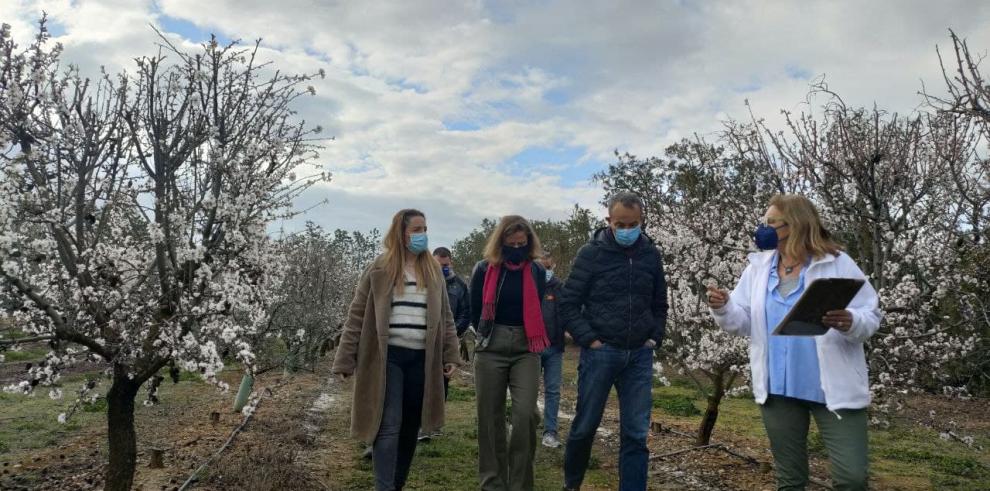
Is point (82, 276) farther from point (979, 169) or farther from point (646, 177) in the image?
point (646, 177)

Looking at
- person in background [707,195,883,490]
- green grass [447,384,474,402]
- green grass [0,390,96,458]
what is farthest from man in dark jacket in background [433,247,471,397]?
green grass [0,390,96,458]

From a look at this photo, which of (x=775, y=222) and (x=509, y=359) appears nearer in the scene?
(x=775, y=222)

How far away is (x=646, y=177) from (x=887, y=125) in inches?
852

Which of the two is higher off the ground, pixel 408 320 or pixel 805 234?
pixel 805 234

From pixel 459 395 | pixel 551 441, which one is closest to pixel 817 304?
pixel 551 441

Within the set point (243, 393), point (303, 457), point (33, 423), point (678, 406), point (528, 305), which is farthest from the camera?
point (678, 406)

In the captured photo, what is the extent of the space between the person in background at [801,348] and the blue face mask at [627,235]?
1.04 metres

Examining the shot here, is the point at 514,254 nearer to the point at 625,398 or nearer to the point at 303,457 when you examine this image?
the point at 625,398

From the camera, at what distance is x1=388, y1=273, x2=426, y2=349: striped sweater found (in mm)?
4348

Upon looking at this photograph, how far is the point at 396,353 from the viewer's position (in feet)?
14.2

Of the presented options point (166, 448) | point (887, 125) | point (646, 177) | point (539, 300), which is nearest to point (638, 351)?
point (539, 300)

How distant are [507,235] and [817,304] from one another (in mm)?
2301

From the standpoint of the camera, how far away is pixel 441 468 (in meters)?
6.29

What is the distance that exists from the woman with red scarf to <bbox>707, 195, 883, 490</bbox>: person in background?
A: 1538 millimetres
